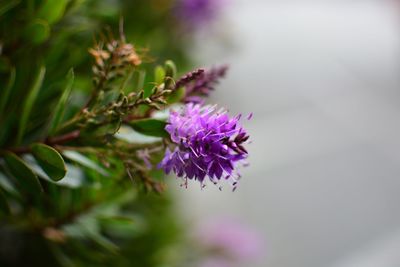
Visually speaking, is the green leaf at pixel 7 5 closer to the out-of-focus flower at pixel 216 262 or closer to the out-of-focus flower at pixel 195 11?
the out-of-focus flower at pixel 195 11

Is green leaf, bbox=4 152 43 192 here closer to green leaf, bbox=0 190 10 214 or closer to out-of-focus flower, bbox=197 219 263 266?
green leaf, bbox=0 190 10 214

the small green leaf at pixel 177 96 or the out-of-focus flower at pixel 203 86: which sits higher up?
the out-of-focus flower at pixel 203 86

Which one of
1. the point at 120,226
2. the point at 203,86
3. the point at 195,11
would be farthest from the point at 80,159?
the point at 195,11

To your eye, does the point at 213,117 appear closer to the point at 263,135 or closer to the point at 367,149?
the point at 263,135

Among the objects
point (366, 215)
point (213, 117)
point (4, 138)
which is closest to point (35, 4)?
point (4, 138)

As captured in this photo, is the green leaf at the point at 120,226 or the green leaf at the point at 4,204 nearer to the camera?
the green leaf at the point at 4,204

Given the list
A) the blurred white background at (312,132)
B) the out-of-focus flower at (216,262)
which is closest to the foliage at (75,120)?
the out-of-focus flower at (216,262)

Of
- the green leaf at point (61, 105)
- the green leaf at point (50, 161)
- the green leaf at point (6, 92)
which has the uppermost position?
the green leaf at point (6, 92)

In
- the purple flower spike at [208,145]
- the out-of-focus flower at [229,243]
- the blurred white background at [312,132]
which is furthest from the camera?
the blurred white background at [312,132]
